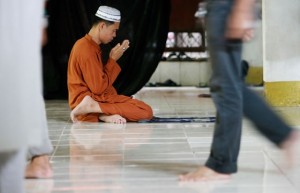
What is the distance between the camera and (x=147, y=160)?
2.43 metres

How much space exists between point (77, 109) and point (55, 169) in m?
1.50

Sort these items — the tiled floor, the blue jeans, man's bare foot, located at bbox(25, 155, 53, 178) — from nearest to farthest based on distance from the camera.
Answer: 1. the blue jeans
2. the tiled floor
3. man's bare foot, located at bbox(25, 155, 53, 178)

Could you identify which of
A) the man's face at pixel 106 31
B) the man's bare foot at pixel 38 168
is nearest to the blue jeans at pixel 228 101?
the man's bare foot at pixel 38 168

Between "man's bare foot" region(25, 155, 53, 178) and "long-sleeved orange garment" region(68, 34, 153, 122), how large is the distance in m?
1.55

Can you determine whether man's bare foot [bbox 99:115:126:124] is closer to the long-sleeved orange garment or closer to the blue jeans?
the long-sleeved orange garment

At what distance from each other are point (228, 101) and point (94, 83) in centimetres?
197

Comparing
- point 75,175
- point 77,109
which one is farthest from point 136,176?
point 77,109

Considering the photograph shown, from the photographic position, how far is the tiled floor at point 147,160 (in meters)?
1.95

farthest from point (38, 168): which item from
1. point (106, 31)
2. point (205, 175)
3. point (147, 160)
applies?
point (106, 31)

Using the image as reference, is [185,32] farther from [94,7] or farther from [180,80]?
[94,7]

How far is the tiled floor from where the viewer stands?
195cm

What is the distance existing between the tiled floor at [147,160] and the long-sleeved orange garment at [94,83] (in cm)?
Answer: 19

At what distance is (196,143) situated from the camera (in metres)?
2.85

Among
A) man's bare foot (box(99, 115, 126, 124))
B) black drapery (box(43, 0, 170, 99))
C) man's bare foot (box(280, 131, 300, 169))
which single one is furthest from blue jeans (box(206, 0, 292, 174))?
black drapery (box(43, 0, 170, 99))
